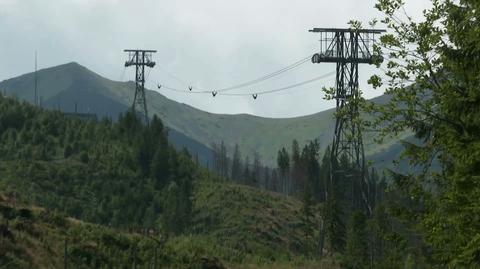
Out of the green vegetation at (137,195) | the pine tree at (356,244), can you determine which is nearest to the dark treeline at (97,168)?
the green vegetation at (137,195)

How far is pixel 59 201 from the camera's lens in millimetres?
96688

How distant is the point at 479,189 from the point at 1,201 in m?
51.0

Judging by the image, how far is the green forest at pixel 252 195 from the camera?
18.6 metres

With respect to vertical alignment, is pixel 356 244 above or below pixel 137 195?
below

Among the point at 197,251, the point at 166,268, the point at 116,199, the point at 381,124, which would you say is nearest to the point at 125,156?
the point at 116,199

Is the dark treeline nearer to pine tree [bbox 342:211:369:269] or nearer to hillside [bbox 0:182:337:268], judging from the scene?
hillside [bbox 0:182:337:268]

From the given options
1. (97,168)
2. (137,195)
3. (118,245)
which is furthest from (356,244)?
(97,168)

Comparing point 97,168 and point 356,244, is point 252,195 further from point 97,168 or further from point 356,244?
point 356,244

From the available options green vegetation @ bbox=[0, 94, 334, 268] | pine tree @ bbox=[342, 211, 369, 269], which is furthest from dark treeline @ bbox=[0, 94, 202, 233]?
pine tree @ bbox=[342, 211, 369, 269]

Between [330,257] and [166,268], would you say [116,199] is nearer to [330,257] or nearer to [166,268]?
[330,257]

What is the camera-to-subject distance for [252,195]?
391 ft

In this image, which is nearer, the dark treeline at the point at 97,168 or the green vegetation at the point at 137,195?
the green vegetation at the point at 137,195

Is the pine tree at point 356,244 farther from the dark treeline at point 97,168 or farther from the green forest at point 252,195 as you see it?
the dark treeline at point 97,168

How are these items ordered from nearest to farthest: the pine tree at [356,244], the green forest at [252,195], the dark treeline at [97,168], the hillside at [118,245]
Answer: the green forest at [252,195] < the hillside at [118,245] < the pine tree at [356,244] < the dark treeline at [97,168]
